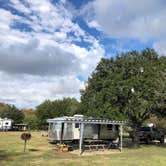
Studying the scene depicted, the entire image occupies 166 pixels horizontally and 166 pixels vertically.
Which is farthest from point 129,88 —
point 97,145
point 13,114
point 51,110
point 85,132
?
point 13,114

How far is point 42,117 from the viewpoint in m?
54.9

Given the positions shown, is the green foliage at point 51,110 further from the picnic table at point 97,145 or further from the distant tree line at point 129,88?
the distant tree line at point 129,88

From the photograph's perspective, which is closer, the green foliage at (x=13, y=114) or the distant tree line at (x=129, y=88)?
the distant tree line at (x=129, y=88)

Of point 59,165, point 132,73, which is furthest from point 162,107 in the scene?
point 59,165

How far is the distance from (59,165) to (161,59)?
49.8 ft

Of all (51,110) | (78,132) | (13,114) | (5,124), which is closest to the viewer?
(78,132)

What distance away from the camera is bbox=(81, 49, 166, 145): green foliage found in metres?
22.6

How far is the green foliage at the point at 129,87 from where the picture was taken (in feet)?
74.0

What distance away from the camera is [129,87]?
883 inches

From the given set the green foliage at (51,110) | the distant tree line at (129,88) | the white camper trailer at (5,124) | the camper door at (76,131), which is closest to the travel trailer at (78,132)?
the camper door at (76,131)

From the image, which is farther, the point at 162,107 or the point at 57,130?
the point at 57,130

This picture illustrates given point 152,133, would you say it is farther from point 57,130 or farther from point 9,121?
point 9,121

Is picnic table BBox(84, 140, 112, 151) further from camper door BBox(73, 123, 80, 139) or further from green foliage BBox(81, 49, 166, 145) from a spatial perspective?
green foliage BBox(81, 49, 166, 145)

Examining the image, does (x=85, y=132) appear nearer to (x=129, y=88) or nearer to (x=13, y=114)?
(x=129, y=88)
